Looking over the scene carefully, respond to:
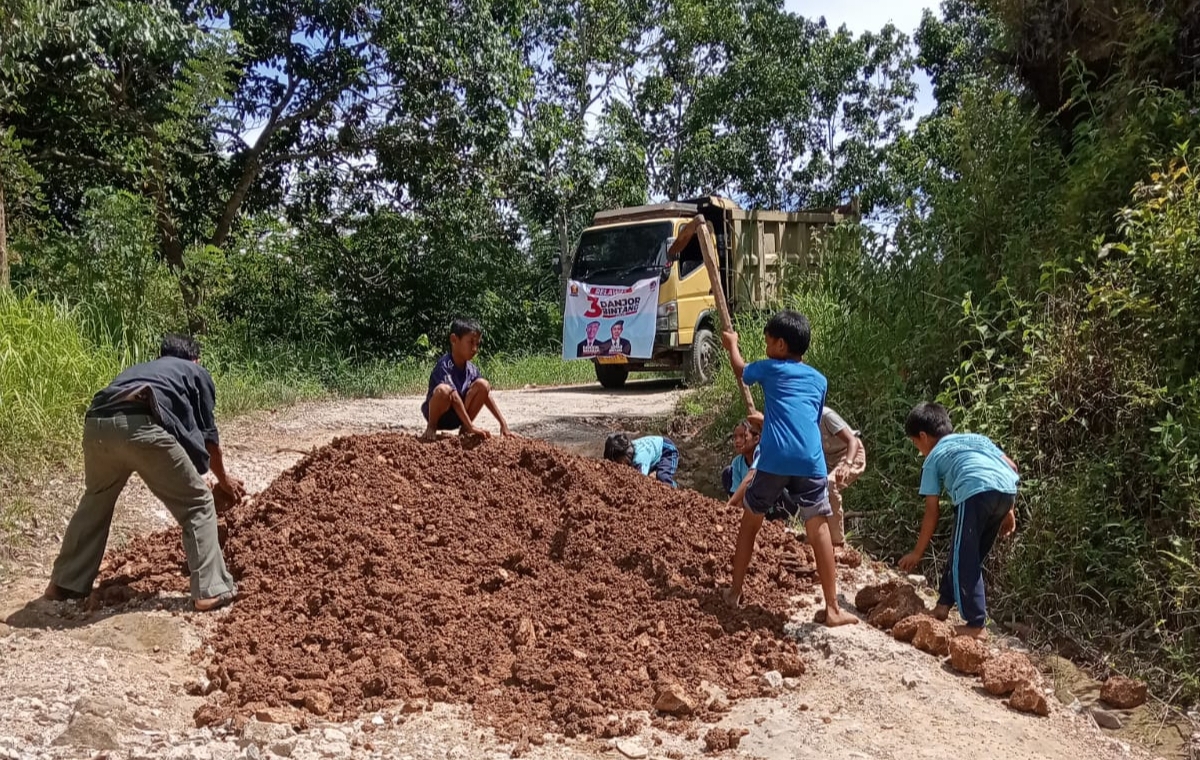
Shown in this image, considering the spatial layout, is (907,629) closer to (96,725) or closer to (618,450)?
(618,450)

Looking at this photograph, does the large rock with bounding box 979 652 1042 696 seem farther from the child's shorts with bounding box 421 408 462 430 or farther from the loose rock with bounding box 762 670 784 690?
the child's shorts with bounding box 421 408 462 430

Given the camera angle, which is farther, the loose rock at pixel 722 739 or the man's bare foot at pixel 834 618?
the man's bare foot at pixel 834 618

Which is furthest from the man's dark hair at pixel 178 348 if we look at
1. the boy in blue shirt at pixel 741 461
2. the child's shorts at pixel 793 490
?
the boy in blue shirt at pixel 741 461

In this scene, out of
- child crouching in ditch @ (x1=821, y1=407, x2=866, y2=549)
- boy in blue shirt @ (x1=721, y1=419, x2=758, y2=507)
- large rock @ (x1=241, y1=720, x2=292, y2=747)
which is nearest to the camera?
large rock @ (x1=241, y1=720, x2=292, y2=747)

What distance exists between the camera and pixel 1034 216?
21.0 ft

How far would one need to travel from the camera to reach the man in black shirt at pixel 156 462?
4.06m

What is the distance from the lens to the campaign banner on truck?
1140 cm

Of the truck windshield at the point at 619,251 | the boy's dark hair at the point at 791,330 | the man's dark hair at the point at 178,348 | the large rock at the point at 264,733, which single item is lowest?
the large rock at the point at 264,733

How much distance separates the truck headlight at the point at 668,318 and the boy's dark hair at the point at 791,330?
7.40 m

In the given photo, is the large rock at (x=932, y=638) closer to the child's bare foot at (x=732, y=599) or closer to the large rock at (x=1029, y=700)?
the large rock at (x=1029, y=700)

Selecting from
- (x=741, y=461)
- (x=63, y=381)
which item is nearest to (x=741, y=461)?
(x=741, y=461)

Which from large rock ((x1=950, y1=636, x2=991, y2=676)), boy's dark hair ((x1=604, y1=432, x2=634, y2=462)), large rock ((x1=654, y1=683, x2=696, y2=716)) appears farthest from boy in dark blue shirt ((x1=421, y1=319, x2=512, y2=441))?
large rock ((x1=950, y1=636, x2=991, y2=676))

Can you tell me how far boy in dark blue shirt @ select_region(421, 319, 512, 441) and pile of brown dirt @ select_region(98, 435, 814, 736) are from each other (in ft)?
1.09

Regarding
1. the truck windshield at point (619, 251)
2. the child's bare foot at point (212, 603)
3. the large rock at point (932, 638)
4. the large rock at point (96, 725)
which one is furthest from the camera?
the truck windshield at point (619, 251)
